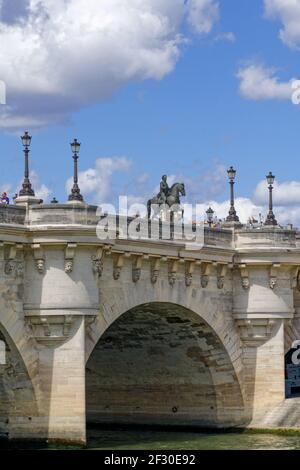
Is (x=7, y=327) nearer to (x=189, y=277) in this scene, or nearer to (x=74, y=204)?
(x=74, y=204)

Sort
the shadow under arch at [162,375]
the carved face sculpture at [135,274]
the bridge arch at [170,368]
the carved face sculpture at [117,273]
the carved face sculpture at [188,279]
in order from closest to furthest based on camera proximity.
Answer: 1. the carved face sculpture at [117,273]
2. the carved face sculpture at [135,274]
3. the carved face sculpture at [188,279]
4. the bridge arch at [170,368]
5. the shadow under arch at [162,375]

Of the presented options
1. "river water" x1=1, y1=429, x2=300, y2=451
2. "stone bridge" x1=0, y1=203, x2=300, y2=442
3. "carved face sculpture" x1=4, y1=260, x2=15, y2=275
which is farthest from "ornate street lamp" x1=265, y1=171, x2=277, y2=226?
"carved face sculpture" x1=4, y1=260, x2=15, y2=275

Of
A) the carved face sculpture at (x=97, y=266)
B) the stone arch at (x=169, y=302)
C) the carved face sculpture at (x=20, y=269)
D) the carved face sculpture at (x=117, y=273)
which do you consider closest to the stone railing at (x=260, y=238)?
the stone arch at (x=169, y=302)

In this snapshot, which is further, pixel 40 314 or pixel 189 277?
pixel 189 277

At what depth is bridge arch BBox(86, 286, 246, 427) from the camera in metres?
60.0

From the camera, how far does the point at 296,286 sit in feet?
209

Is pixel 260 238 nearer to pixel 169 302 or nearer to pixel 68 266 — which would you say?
pixel 169 302

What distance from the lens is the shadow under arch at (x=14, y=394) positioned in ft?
164

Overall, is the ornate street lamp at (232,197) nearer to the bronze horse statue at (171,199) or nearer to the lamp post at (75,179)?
the bronze horse statue at (171,199)

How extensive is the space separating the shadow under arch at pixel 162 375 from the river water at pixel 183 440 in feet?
3.48

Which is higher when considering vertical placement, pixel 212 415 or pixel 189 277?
pixel 189 277

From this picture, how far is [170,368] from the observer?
63406 mm
